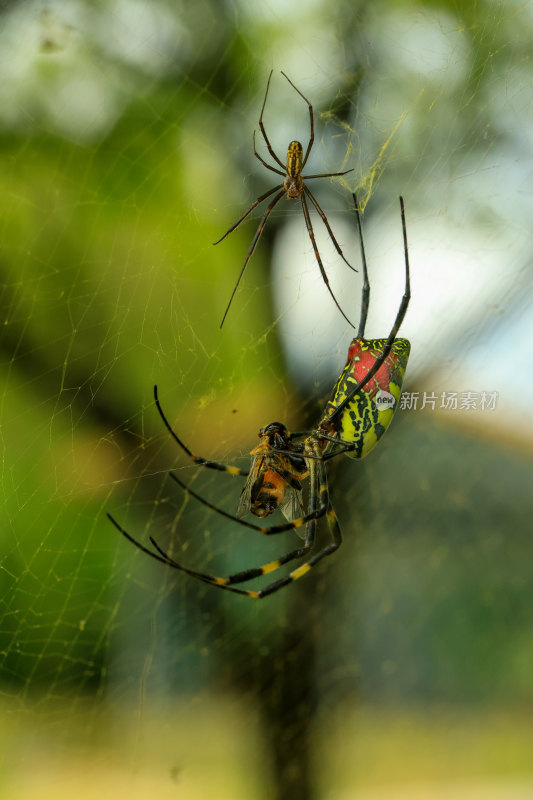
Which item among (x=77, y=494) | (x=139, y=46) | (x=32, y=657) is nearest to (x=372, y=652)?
(x=32, y=657)

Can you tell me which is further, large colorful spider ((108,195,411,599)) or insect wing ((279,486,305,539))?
insect wing ((279,486,305,539))

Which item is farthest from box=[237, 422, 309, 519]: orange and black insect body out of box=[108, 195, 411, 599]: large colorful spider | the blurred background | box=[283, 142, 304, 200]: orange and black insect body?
box=[283, 142, 304, 200]: orange and black insect body

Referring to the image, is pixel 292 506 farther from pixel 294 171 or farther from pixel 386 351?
pixel 294 171

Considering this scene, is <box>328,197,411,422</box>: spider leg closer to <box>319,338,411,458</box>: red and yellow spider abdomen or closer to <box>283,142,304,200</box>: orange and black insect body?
<box>319,338,411,458</box>: red and yellow spider abdomen

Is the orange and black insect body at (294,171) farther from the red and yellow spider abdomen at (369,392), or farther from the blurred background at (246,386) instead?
the red and yellow spider abdomen at (369,392)

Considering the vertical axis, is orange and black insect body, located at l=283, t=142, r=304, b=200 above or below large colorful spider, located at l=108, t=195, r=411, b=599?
above

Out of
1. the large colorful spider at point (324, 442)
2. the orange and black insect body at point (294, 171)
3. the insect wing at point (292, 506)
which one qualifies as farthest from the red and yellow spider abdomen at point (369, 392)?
the orange and black insect body at point (294, 171)

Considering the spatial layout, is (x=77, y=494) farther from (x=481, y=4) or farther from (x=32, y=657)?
(x=481, y=4)
